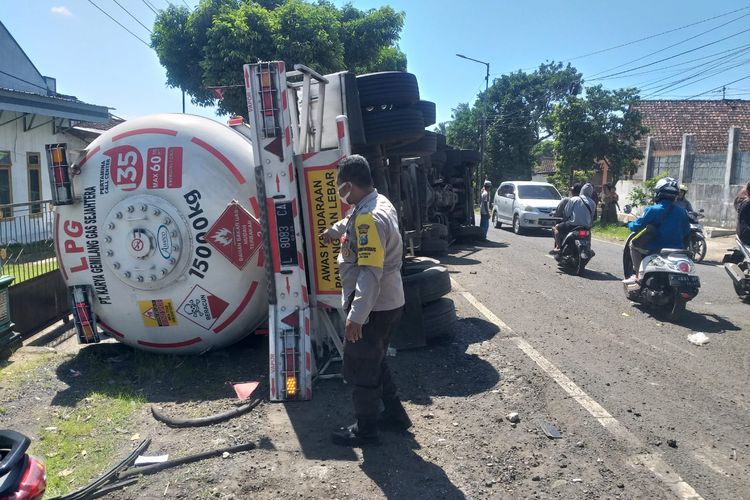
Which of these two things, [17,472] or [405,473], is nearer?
[17,472]

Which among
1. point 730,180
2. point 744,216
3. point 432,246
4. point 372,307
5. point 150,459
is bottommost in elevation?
point 150,459

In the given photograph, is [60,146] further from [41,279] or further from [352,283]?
[352,283]

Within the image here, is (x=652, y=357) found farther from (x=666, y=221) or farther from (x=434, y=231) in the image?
(x=434, y=231)

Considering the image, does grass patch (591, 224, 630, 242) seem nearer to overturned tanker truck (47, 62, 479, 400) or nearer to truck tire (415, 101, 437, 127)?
truck tire (415, 101, 437, 127)

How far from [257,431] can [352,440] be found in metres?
0.74

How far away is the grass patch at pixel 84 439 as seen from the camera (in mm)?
3674

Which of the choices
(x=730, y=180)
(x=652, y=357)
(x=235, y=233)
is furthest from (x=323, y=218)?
(x=730, y=180)

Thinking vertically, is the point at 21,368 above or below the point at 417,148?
below

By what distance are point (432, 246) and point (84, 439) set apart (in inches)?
331

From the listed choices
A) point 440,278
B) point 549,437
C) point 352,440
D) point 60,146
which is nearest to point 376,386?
point 352,440

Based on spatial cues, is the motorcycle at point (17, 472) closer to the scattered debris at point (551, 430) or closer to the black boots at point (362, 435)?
the black boots at point (362, 435)

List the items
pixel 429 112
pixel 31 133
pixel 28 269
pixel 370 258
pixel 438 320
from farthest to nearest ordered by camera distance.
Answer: pixel 31 133, pixel 429 112, pixel 28 269, pixel 438 320, pixel 370 258

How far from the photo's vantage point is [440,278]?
6.06 metres

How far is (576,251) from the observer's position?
35.2 ft
